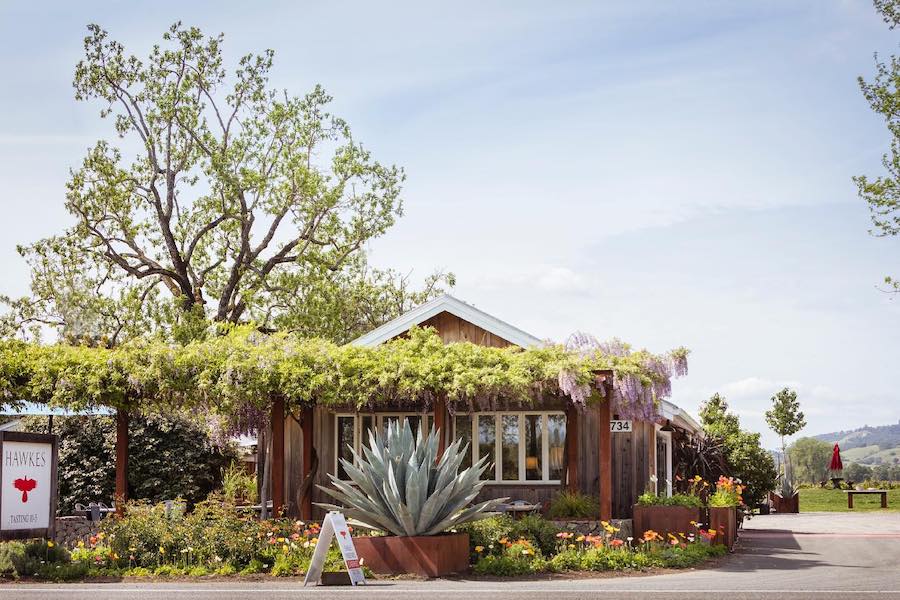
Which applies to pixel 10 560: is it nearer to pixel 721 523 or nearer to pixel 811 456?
pixel 721 523

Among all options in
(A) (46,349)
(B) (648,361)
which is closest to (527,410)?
(B) (648,361)

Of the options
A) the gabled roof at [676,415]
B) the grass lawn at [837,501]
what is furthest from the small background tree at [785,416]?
the gabled roof at [676,415]

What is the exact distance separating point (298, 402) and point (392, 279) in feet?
74.8

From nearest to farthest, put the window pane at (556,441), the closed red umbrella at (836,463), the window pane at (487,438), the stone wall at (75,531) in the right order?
the stone wall at (75,531), the window pane at (556,441), the window pane at (487,438), the closed red umbrella at (836,463)

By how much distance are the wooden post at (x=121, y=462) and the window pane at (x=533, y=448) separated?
811 cm

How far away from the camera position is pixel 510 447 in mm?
24578

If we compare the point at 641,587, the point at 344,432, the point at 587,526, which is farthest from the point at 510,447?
the point at 641,587

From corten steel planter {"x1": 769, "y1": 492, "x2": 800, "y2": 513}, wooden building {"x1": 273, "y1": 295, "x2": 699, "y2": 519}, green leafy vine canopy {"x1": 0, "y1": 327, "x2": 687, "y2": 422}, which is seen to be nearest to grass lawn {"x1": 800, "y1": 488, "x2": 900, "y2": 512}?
corten steel planter {"x1": 769, "y1": 492, "x2": 800, "y2": 513}

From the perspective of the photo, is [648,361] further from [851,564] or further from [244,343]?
[244,343]

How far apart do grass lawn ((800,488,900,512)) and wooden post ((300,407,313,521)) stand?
2454 cm

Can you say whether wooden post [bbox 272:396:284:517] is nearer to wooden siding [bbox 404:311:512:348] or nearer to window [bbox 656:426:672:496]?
wooden siding [bbox 404:311:512:348]

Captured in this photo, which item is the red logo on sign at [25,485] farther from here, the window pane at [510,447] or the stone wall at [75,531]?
the window pane at [510,447]

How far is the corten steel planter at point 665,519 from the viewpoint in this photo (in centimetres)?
2081

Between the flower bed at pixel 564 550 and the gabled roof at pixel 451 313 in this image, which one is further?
the gabled roof at pixel 451 313
